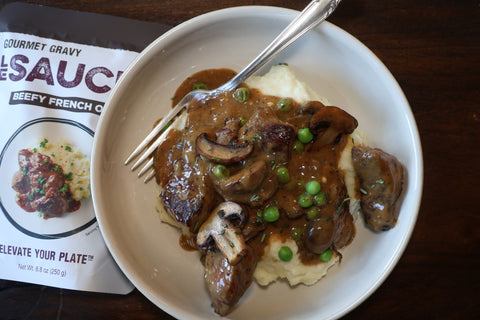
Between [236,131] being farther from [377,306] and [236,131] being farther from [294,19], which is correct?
[377,306]

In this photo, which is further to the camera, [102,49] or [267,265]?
[102,49]

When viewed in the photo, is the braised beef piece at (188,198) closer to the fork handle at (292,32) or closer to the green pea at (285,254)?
the green pea at (285,254)

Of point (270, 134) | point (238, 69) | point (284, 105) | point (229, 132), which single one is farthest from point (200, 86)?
point (270, 134)

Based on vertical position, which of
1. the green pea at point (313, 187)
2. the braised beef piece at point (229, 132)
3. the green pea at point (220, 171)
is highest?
the braised beef piece at point (229, 132)

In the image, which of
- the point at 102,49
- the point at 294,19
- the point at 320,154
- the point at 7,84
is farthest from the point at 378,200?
the point at 7,84

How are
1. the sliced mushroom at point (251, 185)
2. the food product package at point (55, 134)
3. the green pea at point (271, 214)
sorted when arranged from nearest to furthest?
the sliced mushroom at point (251, 185) → the green pea at point (271, 214) → the food product package at point (55, 134)

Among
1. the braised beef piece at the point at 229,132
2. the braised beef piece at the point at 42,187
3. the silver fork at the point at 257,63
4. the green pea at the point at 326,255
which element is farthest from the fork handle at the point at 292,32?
the braised beef piece at the point at 42,187

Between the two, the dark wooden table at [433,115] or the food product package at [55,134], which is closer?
the food product package at [55,134]

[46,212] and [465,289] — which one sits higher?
[46,212]
